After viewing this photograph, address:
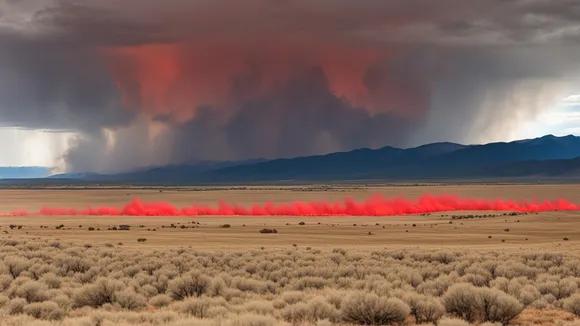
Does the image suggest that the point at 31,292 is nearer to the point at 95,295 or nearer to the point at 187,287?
the point at 95,295

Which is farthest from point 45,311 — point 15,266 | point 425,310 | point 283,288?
point 15,266

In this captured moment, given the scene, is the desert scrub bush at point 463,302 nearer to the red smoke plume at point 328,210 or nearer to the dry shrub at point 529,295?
the dry shrub at point 529,295

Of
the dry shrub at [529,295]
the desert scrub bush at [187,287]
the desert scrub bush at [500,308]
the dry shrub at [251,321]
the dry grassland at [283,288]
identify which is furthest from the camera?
the desert scrub bush at [187,287]

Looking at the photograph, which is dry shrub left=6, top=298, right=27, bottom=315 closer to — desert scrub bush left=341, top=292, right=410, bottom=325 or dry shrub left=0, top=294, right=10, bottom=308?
dry shrub left=0, top=294, right=10, bottom=308

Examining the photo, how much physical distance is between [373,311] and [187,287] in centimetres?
981

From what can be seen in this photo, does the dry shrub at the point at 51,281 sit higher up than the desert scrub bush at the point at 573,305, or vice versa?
the dry shrub at the point at 51,281

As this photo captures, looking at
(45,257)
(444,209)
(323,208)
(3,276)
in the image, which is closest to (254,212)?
(323,208)

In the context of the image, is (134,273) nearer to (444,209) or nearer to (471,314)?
(471,314)

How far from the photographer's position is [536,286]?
2739cm

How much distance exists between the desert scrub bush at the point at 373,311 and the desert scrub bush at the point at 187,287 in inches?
341

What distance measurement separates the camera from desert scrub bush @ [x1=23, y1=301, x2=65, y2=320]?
70.4 feet

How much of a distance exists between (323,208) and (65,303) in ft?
380

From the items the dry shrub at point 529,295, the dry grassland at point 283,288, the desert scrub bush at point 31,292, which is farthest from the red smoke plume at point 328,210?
the dry shrub at point 529,295

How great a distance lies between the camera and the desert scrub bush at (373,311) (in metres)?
20.1
